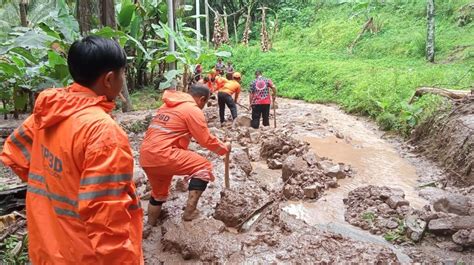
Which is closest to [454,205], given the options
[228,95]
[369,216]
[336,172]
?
[369,216]

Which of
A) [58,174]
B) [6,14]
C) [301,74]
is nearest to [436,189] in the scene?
[58,174]

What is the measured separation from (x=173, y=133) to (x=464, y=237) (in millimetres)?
3122

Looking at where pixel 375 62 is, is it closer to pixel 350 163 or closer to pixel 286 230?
pixel 350 163

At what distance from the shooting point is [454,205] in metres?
5.14

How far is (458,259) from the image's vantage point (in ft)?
13.8

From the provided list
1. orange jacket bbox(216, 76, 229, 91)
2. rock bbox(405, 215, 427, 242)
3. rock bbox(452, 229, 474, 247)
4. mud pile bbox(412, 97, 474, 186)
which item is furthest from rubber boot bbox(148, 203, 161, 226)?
orange jacket bbox(216, 76, 229, 91)

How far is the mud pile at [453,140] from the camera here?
22.7 ft

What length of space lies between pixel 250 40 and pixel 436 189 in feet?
75.4

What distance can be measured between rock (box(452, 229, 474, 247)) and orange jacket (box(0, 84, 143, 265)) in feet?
12.3

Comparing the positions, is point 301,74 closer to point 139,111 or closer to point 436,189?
point 139,111

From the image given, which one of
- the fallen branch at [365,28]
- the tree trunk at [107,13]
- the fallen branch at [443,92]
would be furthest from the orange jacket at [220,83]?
the fallen branch at [365,28]

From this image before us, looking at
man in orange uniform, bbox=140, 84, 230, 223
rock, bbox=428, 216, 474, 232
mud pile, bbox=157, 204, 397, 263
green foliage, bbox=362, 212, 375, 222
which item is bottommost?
green foliage, bbox=362, 212, 375, 222

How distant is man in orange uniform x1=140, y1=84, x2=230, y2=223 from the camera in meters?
3.90

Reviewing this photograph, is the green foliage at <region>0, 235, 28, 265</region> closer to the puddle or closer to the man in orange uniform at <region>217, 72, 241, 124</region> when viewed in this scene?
the puddle
